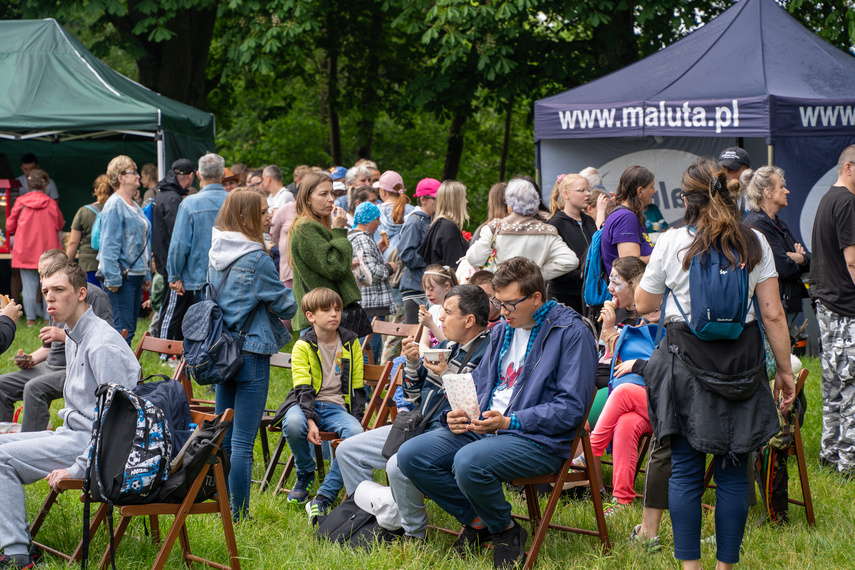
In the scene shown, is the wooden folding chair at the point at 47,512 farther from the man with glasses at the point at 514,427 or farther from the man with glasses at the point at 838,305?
the man with glasses at the point at 838,305

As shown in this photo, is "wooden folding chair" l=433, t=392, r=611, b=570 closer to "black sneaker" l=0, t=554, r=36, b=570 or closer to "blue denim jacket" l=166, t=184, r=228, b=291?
"black sneaker" l=0, t=554, r=36, b=570

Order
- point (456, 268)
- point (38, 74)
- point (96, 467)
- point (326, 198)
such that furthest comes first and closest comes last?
point (38, 74) → point (456, 268) → point (326, 198) → point (96, 467)

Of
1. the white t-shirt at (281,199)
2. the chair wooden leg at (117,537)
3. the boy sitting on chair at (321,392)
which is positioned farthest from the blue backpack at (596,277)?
the white t-shirt at (281,199)

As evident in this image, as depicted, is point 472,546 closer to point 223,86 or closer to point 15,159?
point 15,159

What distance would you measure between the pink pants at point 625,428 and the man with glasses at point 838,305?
1.42m

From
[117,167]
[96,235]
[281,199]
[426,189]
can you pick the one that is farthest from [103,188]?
[426,189]

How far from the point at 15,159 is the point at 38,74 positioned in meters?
3.20

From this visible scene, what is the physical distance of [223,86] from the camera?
16969mm

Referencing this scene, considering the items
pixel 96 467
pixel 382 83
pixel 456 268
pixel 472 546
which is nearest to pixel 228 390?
pixel 96 467

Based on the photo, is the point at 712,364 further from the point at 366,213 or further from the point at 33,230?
the point at 33,230

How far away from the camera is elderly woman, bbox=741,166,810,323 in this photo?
5637 millimetres

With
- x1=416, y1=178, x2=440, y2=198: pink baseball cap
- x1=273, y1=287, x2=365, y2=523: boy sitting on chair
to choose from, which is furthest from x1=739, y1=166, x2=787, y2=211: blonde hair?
x1=416, y1=178, x2=440, y2=198: pink baseball cap

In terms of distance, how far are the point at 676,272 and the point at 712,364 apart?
0.39 metres

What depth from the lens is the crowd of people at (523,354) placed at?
359 centimetres
